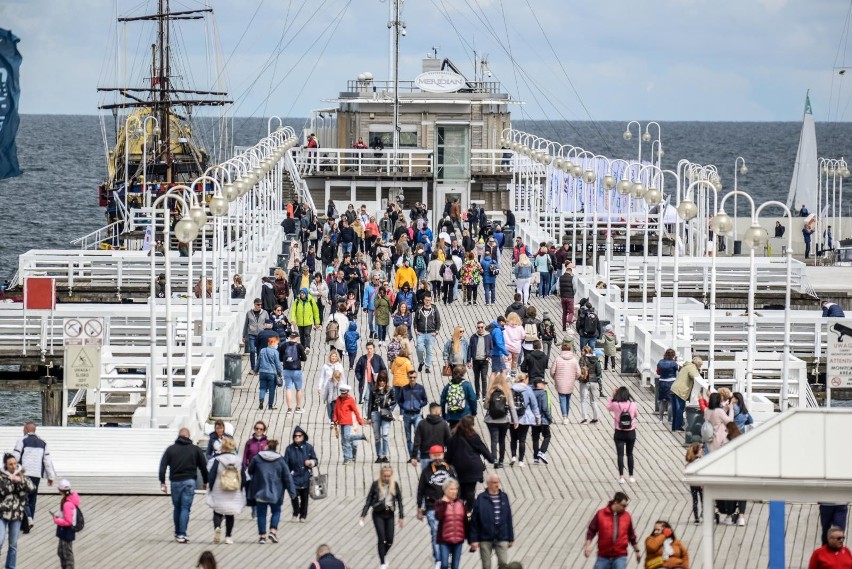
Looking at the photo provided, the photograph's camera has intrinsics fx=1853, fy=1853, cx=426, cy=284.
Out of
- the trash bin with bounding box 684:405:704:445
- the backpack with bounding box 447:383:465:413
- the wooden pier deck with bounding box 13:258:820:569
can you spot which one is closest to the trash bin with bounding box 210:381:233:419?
the wooden pier deck with bounding box 13:258:820:569

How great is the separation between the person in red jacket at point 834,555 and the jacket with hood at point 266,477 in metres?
6.83

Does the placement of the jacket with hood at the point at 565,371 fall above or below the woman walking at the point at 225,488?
above

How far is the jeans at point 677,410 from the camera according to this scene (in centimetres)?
2819

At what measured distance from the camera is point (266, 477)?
21.2m

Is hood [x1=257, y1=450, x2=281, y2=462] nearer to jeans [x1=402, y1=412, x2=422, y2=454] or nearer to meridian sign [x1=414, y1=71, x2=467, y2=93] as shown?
jeans [x1=402, y1=412, x2=422, y2=454]

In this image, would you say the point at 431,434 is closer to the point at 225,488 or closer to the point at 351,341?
the point at 225,488

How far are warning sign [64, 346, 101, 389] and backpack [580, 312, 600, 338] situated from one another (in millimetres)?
9393

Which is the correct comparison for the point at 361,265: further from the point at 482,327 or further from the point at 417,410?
the point at 417,410

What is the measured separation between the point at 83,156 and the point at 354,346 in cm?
15890

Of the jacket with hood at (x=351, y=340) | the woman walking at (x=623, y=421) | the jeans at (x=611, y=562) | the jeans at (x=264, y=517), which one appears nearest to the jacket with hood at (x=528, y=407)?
the woman walking at (x=623, y=421)

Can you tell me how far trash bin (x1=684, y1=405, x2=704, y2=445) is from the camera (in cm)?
2713

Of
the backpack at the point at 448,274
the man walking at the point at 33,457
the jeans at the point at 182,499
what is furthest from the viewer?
the backpack at the point at 448,274

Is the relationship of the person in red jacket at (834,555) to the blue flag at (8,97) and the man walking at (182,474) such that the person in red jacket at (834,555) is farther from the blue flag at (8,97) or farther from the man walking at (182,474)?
the blue flag at (8,97)

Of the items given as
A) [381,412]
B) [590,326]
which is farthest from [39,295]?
[381,412]
